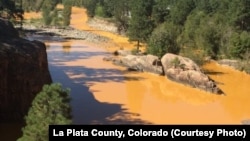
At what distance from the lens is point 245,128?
1589cm

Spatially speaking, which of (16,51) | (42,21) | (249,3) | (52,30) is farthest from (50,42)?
(16,51)

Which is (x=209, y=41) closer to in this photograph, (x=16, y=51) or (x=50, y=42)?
(x=50, y=42)

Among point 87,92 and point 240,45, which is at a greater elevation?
point 240,45

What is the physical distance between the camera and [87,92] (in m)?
37.9

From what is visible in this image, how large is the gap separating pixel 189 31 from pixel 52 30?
33662mm

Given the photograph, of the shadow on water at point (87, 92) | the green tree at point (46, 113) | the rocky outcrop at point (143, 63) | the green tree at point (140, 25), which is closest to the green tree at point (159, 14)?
the green tree at point (140, 25)

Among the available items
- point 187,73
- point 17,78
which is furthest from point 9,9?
point 17,78

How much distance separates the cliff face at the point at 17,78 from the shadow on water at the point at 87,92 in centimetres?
405

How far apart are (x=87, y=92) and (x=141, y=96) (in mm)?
5061

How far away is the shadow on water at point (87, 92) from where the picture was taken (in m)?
30.7

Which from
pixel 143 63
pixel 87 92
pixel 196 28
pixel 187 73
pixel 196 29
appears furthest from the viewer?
pixel 196 28

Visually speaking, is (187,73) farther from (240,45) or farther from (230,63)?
(240,45)

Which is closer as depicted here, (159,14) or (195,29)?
(195,29)

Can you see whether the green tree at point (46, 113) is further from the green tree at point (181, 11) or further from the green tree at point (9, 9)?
the green tree at point (181, 11)
